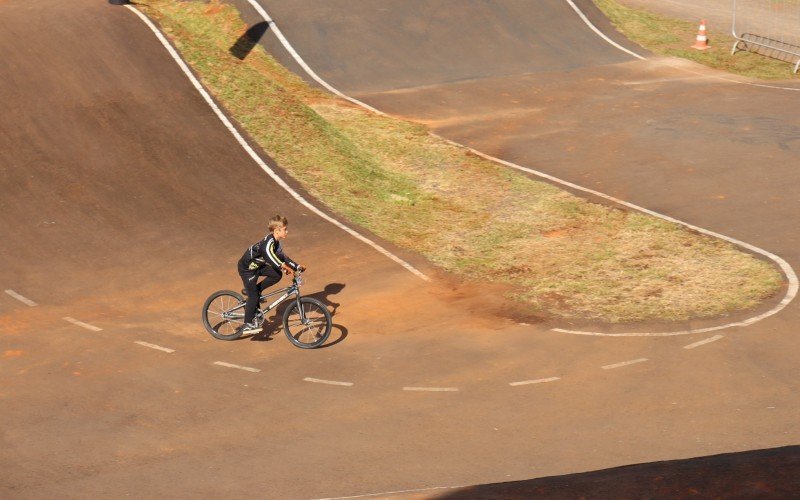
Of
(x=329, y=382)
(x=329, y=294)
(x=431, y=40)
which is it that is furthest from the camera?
(x=431, y=40)

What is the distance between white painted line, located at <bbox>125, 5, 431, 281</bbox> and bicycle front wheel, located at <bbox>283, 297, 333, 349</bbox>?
3.15m

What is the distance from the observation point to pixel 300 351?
1445cm

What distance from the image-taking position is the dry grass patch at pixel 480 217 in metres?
16.2

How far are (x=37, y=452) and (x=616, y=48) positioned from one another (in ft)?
88.0

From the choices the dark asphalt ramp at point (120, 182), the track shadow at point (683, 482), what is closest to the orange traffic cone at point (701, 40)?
the dark asphalt ramp at point (120, 182)

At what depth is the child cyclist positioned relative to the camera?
14.2 metres

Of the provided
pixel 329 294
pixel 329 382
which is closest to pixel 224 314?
pixel 329 294

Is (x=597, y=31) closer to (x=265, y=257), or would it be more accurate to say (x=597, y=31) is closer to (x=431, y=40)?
(x=431, y=40)

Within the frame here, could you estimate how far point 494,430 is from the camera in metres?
12.0

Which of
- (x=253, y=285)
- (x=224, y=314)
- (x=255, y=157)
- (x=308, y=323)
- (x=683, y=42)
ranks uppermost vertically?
(x=683, y=42)

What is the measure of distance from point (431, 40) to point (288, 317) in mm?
20166

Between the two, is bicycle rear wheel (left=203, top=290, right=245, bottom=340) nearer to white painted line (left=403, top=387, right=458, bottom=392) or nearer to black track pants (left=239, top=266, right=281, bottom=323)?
black track pants (left=239, top=266, right=281, bottom=323)

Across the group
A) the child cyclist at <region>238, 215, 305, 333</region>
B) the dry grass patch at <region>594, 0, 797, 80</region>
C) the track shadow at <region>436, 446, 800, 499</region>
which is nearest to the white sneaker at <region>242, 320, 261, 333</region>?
the child cyclist at <region>238, 215, 305, 333</region>

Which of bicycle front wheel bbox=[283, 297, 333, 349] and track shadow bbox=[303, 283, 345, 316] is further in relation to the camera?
track shadow bbox=[303, 283, 345, 316]
